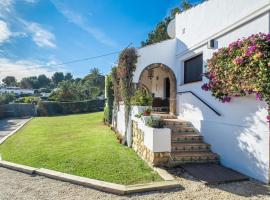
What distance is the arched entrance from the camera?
1221cm

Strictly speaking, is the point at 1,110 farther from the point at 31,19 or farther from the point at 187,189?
the point at 187,189

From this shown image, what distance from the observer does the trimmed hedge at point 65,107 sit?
105 ft

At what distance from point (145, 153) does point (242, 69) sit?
415cm

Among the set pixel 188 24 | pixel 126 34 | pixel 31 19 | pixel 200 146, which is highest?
pixel 31 19

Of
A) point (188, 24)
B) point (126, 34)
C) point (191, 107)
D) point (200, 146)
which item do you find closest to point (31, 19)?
point (126, 34)

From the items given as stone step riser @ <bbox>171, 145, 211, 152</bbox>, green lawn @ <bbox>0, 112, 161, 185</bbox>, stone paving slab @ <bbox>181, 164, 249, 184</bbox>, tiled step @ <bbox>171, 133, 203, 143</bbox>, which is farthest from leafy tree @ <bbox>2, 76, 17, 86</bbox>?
stone paving slab @ <bbox>181, 164, 249, 184</bbox>

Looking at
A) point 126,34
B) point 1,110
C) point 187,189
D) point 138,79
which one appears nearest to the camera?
point 187,189

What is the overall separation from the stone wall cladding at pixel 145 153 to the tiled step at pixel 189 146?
2.36 feet

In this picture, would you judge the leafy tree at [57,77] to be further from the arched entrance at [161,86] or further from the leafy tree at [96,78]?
the arched entrance at [161,86]

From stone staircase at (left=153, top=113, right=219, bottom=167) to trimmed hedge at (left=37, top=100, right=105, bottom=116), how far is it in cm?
2649

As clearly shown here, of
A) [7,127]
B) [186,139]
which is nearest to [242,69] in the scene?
[186,139]

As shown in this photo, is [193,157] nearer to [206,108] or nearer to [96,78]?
[206,108]

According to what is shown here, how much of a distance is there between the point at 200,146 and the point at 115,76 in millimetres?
7111

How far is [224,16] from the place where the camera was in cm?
819
